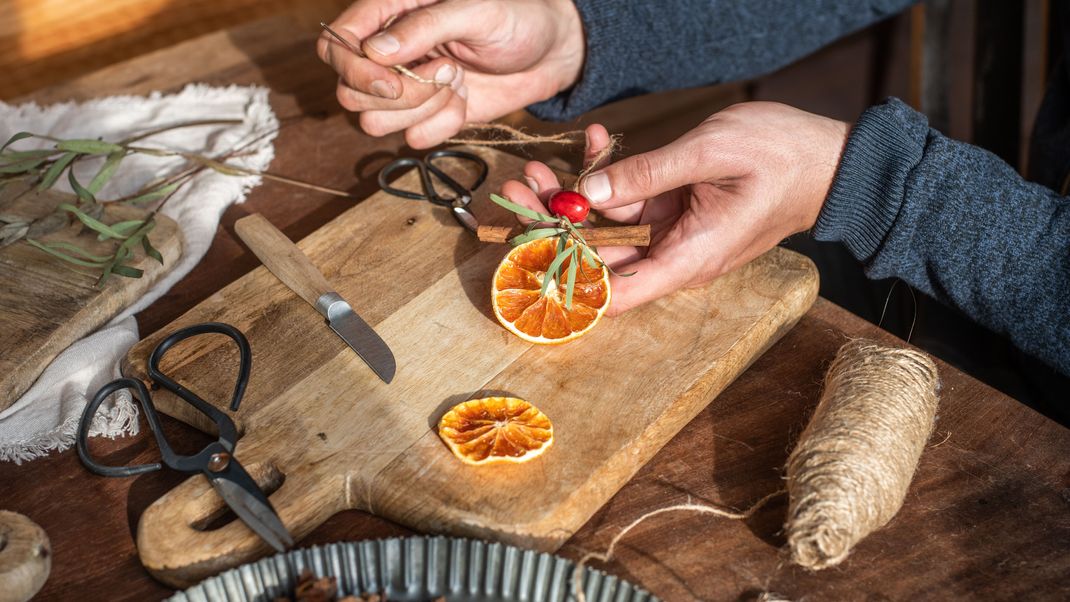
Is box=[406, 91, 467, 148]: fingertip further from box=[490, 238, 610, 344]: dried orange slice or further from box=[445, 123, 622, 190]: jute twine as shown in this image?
box=[490, 238, 610, 344]: dried orange slice

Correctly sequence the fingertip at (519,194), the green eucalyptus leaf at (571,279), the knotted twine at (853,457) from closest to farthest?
the knotted twine at (853,457) → the green eucalyptus leaf at (571,279) → the fingertip at (519,194)

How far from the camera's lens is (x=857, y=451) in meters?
1.22

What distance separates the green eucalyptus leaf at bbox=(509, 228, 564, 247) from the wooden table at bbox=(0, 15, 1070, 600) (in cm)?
39

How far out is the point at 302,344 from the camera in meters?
1.51

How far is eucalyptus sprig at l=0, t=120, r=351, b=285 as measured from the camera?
5.54 ft

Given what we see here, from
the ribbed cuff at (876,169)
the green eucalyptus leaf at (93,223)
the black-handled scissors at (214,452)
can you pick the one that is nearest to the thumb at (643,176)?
the ribbed cuff at (876,169)

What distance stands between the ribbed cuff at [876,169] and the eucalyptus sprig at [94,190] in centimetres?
100

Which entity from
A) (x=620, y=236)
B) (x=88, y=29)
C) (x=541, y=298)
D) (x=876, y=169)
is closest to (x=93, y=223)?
(x=541, y=298)

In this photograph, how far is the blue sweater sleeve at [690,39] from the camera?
2.05m

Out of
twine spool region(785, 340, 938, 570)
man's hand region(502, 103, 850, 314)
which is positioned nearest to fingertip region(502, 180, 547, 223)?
man's hand region(502, 103, 850, 314)

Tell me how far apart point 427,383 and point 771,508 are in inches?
21.8

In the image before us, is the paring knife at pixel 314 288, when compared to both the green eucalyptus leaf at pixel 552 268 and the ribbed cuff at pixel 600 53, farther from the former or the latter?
the ribbed cuff at pixel 600 53

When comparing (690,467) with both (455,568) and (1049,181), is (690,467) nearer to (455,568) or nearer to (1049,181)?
(455,568)

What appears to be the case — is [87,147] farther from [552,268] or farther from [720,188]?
[720,188]
